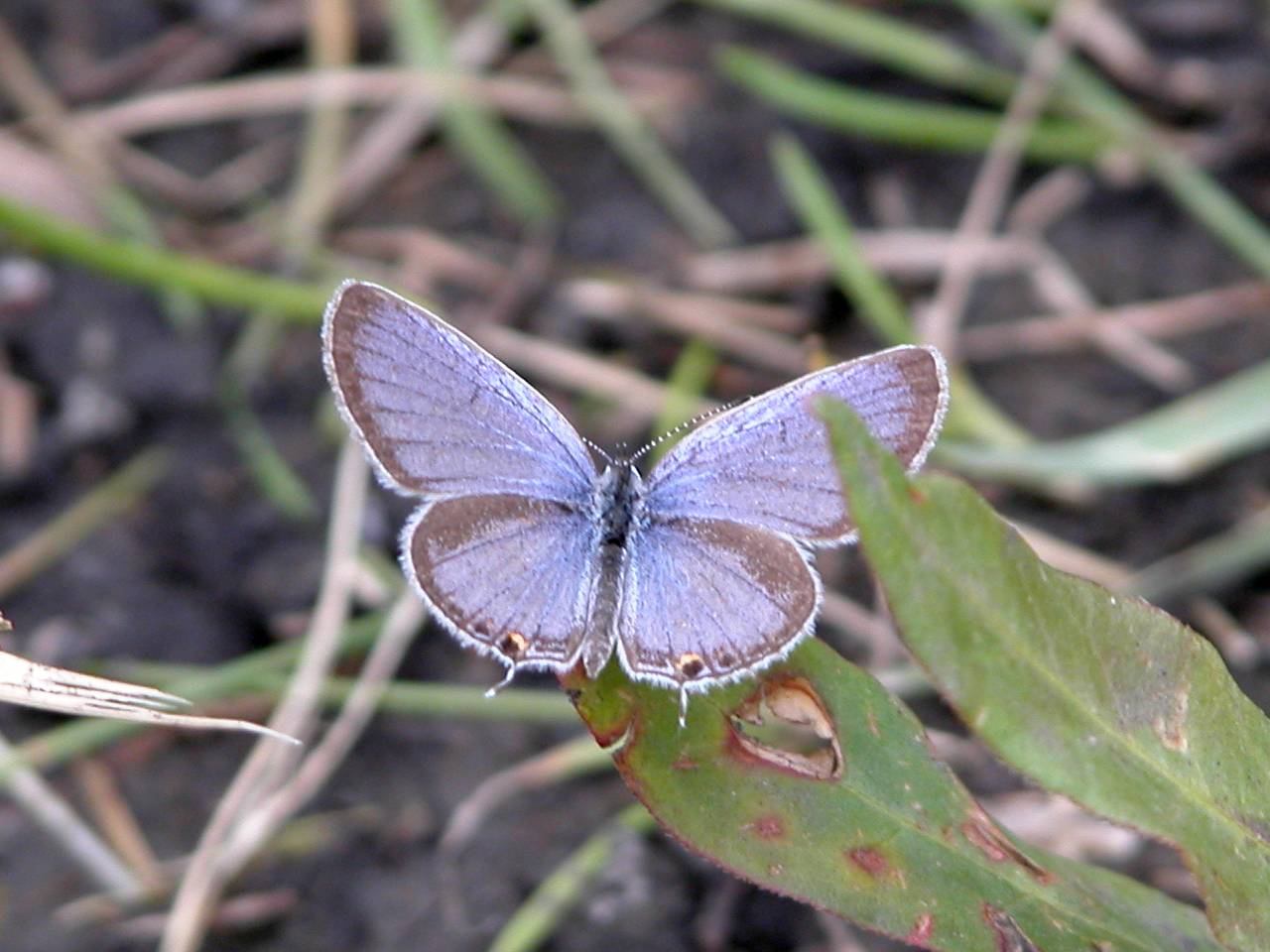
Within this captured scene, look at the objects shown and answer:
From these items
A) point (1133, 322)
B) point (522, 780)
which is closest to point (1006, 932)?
point (522, 780)

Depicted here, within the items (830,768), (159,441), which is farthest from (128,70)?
(830,768)

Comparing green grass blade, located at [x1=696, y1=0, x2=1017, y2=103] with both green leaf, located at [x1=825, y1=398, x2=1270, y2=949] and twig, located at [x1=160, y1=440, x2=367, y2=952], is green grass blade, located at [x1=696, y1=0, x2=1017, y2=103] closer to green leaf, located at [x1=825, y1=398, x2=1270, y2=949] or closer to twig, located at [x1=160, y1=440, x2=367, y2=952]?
twig, located at [x1=160, y1=440, x2=367, y2=952]

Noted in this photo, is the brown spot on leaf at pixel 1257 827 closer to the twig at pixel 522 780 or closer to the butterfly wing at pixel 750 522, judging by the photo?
the butterfly wing at pixel 750 522

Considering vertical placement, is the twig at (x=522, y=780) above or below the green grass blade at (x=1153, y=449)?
below

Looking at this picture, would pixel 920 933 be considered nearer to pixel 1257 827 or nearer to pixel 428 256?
pixel 1257 827

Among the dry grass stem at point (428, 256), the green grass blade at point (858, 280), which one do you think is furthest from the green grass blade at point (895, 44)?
the dry grass stem at point (428, 256)

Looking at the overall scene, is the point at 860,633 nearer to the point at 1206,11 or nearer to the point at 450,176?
the point at 450,176
